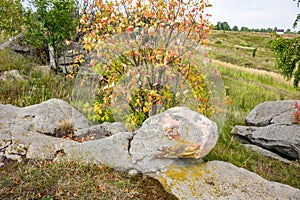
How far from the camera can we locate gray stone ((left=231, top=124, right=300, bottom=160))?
15.4 ft

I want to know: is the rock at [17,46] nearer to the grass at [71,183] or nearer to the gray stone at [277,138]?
the grass at [71,183]

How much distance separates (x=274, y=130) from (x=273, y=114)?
0.65 metres

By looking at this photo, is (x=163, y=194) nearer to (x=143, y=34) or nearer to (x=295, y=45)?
(x=143, y=34)

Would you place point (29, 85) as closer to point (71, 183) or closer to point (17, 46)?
point (17, 46)

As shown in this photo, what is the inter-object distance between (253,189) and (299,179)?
1678mm

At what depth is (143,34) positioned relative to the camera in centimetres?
411

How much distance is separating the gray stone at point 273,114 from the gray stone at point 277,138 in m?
0.25

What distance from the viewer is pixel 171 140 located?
3.10m

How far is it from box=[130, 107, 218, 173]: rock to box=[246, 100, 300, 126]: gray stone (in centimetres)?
277

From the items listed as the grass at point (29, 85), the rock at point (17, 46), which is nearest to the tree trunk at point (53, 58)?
the grass at point (29, 85)

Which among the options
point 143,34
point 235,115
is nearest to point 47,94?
point 143,34

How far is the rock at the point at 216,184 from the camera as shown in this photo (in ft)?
9.05

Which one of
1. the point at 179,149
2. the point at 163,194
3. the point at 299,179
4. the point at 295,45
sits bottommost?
the point at 299,179

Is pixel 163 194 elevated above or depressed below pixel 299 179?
above
